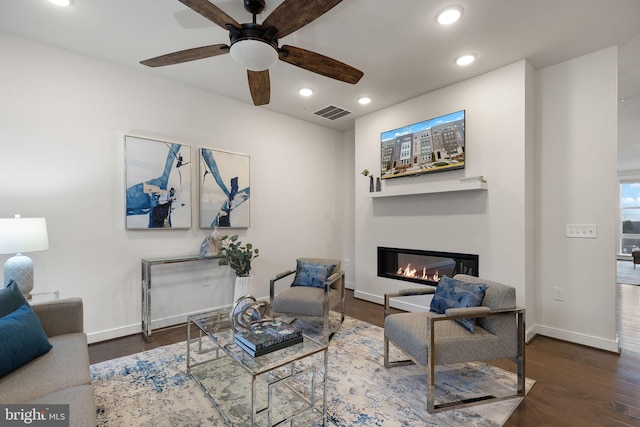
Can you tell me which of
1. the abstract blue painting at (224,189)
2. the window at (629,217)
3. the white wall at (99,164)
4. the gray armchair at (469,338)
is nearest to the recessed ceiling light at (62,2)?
the white wall at (99,164)

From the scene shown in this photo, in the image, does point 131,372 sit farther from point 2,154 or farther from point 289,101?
point 289,101

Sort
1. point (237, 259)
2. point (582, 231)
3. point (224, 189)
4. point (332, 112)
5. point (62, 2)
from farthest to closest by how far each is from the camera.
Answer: point (332, 112)
point (224, 189)
point (237, 259)
point (582, 231)
point (62, 2)

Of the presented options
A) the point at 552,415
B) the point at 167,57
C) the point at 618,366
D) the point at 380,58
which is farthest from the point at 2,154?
the point at 618,366

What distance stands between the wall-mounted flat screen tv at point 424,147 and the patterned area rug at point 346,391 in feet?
7.19

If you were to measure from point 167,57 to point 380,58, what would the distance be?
1962 mm

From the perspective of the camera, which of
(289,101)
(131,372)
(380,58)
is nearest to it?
(131,372)

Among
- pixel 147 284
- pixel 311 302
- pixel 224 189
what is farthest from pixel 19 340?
pixel 224 189

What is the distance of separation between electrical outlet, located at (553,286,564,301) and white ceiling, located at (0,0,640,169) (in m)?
2.37

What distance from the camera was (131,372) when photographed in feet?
7.77

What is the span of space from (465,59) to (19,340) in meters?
4.05

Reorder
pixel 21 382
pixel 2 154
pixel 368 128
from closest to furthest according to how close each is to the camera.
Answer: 1. pixel 21 382
2. pixel 2 154
3. pixel 368 128

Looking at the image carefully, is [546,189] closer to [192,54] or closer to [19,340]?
[192,54]

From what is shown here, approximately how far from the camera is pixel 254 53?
1959 mm

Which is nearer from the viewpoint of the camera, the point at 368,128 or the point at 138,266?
the point at 138,266
